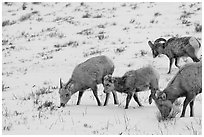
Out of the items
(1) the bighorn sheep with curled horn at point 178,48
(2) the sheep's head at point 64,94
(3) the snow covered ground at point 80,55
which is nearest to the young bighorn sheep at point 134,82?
(3) the snow covered ground at point 80,55

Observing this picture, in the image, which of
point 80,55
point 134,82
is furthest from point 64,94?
point 80,55

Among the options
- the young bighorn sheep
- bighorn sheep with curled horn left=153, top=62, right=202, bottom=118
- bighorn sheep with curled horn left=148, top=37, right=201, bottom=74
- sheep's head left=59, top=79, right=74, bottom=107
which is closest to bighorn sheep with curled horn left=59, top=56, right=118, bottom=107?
sheep's head left=59, top=79, right=74, bottom=107

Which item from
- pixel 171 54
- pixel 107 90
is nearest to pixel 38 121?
pixel 107 90

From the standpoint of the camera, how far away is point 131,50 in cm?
1619

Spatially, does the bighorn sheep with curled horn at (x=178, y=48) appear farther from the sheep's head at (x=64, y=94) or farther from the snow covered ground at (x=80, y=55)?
the sheep's head at (x=64, y=94)

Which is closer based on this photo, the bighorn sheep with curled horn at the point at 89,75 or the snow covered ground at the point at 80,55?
the snow covered ground at the point at 80,55

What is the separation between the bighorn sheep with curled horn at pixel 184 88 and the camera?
323 inches

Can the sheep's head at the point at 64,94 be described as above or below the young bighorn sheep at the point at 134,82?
below

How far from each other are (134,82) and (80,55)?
7.60m

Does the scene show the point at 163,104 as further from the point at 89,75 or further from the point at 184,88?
the point at 89,75

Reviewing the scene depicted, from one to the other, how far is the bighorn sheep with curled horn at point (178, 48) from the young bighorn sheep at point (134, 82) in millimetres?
3669

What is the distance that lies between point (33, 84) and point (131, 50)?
4.57 m

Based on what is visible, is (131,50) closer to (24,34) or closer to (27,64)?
(27,64)

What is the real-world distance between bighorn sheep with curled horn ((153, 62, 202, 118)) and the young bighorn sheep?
1.05 metres
